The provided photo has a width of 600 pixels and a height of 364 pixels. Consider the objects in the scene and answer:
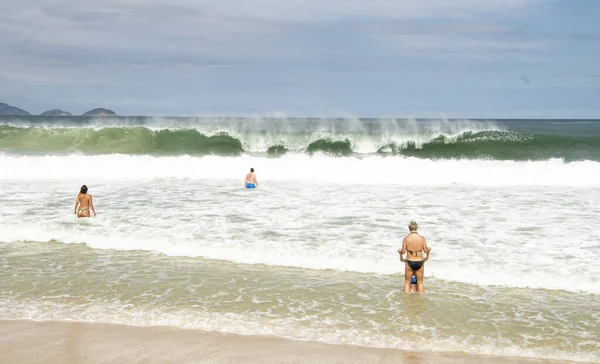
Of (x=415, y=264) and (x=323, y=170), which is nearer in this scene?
(x=415, y=264)

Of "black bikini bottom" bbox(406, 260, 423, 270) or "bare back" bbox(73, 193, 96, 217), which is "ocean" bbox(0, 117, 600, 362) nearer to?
"bare back" bbox(73, 193, 96, 217)

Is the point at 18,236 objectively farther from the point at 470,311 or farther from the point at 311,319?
the point at 470,311

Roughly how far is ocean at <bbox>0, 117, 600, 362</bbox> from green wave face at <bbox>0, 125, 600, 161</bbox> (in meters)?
8.89

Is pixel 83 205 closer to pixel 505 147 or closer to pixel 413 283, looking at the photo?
pixel 413 283

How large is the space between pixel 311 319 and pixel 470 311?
2.10 metres

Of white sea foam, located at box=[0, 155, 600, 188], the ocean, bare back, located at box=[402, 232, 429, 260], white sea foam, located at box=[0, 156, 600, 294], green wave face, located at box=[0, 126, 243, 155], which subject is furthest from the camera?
green wave face, located at box=[0, 126, 243, 155]

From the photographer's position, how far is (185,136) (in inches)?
1379

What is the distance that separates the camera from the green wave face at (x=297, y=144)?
101 ft

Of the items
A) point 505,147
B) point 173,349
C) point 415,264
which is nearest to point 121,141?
point 505,147

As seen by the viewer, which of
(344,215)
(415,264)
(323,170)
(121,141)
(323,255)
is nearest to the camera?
(415,264)

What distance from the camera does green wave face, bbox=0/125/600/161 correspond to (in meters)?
30.7

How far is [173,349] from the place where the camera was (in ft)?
18.9

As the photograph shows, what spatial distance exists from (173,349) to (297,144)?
27.3 metres

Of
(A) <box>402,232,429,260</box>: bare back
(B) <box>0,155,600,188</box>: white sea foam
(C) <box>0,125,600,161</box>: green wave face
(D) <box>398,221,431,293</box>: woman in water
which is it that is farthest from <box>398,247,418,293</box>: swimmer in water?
(C) <box>0,125,600,161</box>: green wave face
